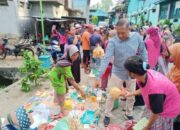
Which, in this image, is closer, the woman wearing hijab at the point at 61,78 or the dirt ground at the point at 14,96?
the woman wearing hijab at the point at 61,78

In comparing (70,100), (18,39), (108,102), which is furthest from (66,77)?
(18,39)

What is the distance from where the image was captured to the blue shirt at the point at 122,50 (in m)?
4.08

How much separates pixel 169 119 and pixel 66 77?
2.03 metres

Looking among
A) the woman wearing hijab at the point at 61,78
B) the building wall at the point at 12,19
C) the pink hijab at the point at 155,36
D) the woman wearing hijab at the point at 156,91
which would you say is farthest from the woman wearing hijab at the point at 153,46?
the building wall at the point at 12,19

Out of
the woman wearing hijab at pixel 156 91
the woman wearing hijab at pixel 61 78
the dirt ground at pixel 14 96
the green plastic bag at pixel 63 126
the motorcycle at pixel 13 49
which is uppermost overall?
the woman wearing hijab at pixel 156 91

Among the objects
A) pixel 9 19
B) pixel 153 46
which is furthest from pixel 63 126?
pixel 9 19

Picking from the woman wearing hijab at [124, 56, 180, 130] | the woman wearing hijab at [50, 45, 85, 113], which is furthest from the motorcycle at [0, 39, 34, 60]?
the woman wearing hijab at [124, 56, 180, 130]

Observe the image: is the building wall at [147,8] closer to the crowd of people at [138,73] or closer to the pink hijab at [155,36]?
the crowd of people at [138,73]

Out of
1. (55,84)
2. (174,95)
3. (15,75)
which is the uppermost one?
(174,95)

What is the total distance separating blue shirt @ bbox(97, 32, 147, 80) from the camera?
4.08 meters

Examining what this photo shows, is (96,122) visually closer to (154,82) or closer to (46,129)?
(46,129)

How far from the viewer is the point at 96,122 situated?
14.8ft

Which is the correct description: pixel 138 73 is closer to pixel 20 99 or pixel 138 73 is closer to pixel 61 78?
pixel 61 78

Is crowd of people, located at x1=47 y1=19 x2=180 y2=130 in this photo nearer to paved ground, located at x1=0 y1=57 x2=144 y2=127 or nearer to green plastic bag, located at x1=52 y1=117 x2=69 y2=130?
paved ground, located at x1=0 y1=57 x2=144 y2=127
